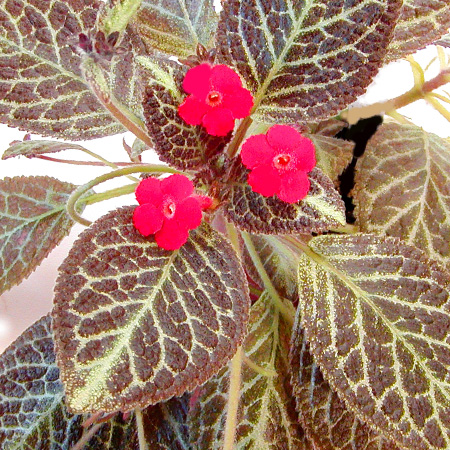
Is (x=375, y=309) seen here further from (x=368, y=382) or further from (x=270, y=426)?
(x=270, y=426)

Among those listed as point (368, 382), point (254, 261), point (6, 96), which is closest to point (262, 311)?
point (254, 261)

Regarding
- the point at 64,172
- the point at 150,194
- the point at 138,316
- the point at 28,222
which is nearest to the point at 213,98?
the point at 150,194

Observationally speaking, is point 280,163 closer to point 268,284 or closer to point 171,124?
point 171,124

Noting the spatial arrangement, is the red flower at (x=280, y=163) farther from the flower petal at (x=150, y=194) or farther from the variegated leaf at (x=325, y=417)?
the variegated leaf at (x=325, y=417)

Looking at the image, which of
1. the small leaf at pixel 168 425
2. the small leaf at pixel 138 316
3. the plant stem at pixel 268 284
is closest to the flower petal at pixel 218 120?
the small leaf at pixel 138 316

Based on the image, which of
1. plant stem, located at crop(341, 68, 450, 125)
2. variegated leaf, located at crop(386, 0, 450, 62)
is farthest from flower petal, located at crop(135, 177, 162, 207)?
plant stem, located at crop(341, 68, 450, 125)

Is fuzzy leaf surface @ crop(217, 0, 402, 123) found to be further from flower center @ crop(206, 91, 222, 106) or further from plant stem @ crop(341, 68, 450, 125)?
plant stem @ crop(341, 68, 450, 125)
